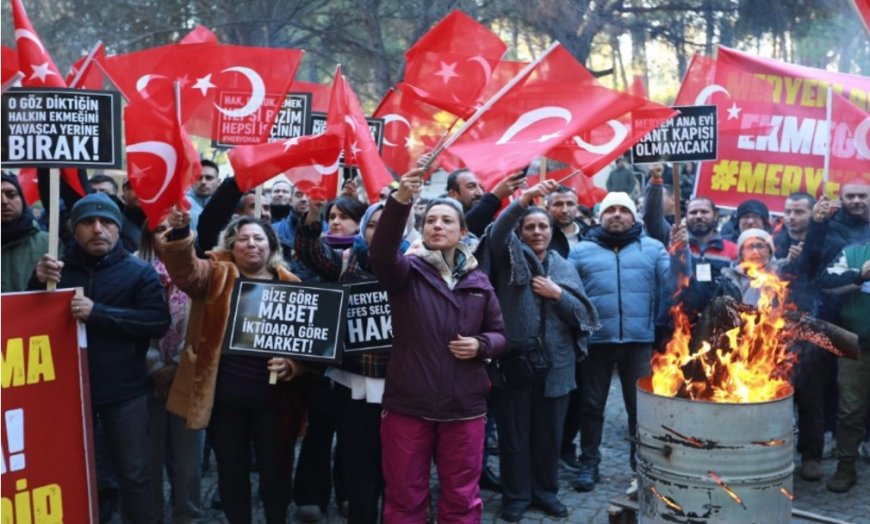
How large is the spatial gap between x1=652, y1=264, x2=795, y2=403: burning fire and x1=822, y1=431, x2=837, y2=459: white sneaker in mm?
2366

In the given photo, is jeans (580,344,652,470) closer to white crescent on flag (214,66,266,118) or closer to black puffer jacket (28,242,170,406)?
black puffer jacket (28,242,170,406)

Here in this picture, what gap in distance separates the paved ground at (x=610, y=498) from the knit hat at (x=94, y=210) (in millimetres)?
2048

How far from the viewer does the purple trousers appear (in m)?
4.80

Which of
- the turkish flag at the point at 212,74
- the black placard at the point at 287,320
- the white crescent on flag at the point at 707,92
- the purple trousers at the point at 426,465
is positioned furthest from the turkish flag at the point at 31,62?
the white crescent on flag at the point at 707,92

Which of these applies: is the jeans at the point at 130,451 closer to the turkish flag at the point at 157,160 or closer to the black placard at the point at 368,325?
the turkish flag at the point at 157,160

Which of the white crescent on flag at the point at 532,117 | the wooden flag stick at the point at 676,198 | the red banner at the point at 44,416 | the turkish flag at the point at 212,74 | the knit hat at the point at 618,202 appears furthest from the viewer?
the turkish flag at the point at 212,74

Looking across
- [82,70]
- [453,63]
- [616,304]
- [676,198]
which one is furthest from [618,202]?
[82,70]

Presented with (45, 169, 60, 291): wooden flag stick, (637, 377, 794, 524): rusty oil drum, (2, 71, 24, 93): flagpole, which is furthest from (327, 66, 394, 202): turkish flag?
(637, 377, 794, 524): rusty oil drum

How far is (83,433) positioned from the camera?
4902mm

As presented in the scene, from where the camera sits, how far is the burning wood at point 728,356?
4.76 m

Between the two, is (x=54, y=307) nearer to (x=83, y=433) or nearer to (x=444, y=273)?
(x=83, y=433)

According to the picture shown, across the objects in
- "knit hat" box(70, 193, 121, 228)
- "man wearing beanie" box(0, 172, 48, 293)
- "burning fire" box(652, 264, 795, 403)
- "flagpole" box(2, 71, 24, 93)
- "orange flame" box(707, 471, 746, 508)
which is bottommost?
"orange flame" box(707, 471, 746, 508)

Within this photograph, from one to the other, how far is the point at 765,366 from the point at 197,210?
4859 mm

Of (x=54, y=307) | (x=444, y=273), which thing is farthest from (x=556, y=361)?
(x=54, y=307)
